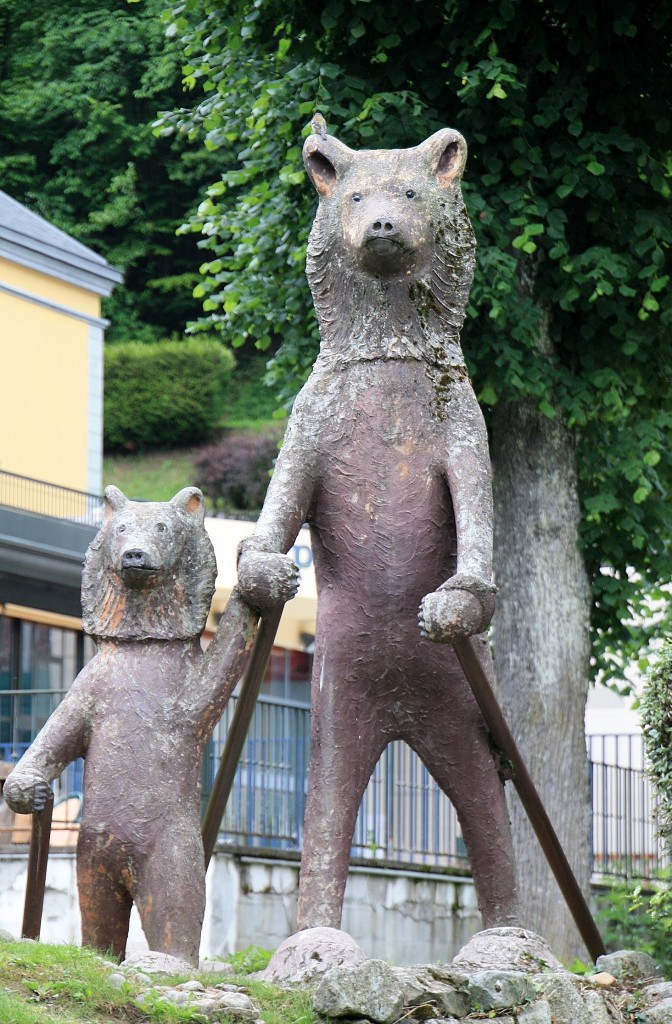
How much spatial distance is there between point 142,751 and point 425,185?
2275mm

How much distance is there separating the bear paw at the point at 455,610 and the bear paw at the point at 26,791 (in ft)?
4.72

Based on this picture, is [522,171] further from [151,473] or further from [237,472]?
[151,473]

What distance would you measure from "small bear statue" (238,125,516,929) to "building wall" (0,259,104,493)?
18.7 metres

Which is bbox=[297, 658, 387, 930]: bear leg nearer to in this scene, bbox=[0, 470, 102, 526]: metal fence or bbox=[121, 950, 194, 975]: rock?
bbox=[121, 950, 194, 975]: rock

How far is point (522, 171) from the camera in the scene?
35.4ft

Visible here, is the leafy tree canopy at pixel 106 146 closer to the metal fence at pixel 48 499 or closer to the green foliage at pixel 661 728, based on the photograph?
the metal fence at pixel 48 499

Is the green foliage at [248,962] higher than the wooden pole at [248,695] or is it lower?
lower

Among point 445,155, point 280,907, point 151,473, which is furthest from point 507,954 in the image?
point 151,473

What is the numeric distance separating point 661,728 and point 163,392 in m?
29.2

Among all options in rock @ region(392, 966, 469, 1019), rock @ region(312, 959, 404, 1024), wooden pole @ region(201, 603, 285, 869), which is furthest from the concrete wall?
rock @ region(312, 959, 404, 1024)

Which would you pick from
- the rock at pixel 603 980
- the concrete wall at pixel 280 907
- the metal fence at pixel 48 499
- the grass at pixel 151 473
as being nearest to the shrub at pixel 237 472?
the grass at pixel 151 473

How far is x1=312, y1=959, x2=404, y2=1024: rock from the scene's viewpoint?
5.02m

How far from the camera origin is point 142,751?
6.02 metres

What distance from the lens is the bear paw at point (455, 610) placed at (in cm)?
563
